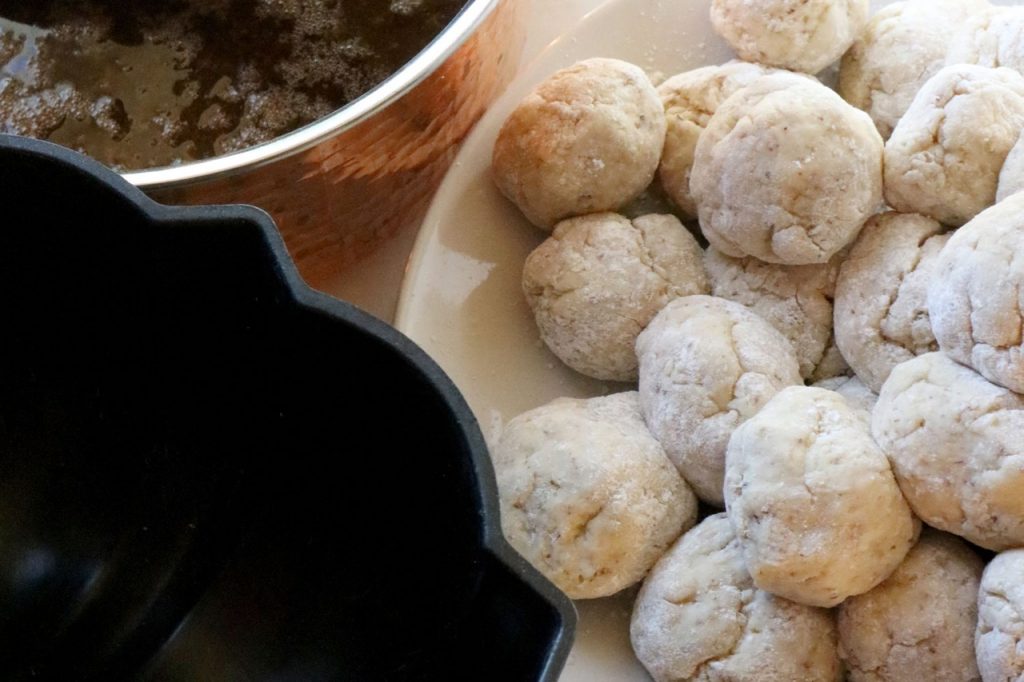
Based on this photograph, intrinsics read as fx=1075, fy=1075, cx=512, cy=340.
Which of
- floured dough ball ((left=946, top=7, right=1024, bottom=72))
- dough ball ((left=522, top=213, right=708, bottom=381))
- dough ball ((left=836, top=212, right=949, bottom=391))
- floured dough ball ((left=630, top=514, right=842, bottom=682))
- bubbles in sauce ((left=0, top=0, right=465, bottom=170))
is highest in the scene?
floured dough ball ((left=946, top=7, right=1024, bottom=72))

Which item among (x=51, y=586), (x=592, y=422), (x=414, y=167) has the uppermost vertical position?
(x=414, y=167)

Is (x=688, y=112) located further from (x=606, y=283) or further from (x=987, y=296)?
(x=987, y=296)

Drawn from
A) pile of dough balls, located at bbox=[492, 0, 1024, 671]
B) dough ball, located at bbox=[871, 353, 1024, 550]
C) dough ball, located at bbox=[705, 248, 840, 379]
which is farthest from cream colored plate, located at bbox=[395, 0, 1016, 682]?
dough ball, located at bbox=[871, 353, 1024, 550]

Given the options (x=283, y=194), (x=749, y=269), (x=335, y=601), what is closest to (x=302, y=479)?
(x=335, y=601)

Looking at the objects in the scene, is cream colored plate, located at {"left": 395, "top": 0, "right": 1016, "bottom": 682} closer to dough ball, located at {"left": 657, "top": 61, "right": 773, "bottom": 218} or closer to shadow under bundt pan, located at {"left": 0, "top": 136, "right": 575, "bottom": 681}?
dough ball, located at {"left": 657, "top": 61, "right": 773, "bottom": 218}

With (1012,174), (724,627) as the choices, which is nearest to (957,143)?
(1012,174)

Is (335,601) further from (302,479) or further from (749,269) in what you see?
(749,269)
